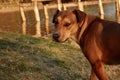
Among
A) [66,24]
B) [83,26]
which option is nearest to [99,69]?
[83,26]

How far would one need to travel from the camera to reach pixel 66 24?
707 centimetres

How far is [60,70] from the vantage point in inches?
353

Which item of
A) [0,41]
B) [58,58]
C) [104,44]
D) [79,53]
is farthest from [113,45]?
[0,41]

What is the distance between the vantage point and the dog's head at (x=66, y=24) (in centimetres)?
695

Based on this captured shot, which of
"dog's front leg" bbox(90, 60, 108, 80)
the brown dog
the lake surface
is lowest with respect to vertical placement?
the lake surface

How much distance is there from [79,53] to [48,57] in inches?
53.0

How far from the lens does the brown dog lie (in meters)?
7.03

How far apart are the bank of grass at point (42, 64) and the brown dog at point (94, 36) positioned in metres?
1.43

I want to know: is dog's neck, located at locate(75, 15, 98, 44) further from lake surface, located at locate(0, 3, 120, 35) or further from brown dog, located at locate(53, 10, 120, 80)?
lake surface, located at locate(0, 3, 120, 35)

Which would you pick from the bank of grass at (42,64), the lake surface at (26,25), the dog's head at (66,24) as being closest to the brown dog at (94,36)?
the dog's head at (66,24)

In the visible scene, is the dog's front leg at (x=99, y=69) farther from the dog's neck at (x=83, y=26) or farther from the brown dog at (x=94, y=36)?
the dog's neck at (x=83, y=26)

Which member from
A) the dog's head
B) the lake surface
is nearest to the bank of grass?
the dog's head

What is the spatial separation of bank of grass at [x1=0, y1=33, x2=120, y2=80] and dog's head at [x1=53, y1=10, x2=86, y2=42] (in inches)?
62.7

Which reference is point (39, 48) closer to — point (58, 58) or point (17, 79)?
point (58, 58)
